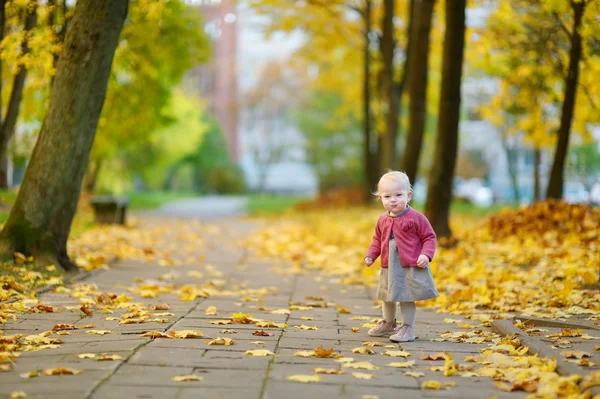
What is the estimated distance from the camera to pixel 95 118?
1118 centimetres

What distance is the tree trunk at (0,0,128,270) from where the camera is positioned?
35.4 ft

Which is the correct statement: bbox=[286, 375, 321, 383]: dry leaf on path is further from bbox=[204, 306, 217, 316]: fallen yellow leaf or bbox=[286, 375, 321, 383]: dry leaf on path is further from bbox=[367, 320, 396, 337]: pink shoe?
bbox=[204, 306, 217, 316]: fallen yellow leaf

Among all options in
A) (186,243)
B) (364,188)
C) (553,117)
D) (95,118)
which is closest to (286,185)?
(364,188)

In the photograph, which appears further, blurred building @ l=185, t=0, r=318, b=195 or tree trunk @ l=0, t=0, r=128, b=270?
blurred building @ l=185, t=0, r=318, b=195

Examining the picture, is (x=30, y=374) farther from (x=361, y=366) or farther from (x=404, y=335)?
(x=404, y=335)

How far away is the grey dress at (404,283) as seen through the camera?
727 centimetres

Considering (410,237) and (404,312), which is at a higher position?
(410,237)

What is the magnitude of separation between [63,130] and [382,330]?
17.4 feet

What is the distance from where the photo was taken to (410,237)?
7.39m

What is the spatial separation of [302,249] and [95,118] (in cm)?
637

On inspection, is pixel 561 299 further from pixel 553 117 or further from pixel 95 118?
pixel 553 117

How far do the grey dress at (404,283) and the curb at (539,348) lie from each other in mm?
709

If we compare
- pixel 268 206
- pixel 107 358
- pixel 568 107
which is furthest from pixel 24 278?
pixel 268 206

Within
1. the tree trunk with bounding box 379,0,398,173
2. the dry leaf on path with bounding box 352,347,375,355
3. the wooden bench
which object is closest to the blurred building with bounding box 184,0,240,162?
the tree trunk with bounding box 379,0,398,173
